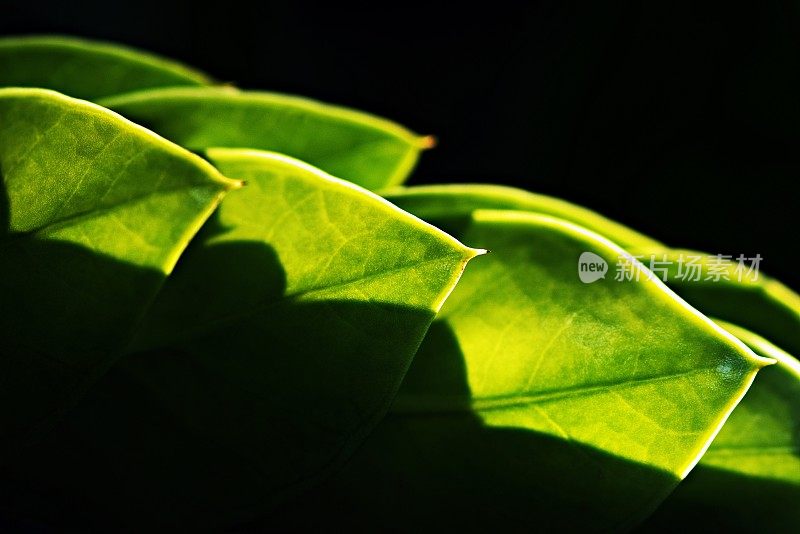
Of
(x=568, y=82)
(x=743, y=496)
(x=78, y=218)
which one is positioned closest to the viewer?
(x=78, y=218)

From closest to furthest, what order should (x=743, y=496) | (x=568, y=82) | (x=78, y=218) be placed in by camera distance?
(x=78, y=218), (x=743, y=496), (x=568, y=82)

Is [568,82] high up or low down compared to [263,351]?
up

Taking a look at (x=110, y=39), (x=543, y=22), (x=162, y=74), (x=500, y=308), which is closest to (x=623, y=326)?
(x=500, y=308)

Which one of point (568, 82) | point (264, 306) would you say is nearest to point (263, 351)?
point (264, 306)

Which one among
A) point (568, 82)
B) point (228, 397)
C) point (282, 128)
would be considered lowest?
point (228, 397)

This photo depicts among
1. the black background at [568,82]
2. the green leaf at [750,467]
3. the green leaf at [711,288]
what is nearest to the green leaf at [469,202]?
the green leaf at [711,288]

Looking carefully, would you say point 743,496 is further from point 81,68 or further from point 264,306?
point 81,68

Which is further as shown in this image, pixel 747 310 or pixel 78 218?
pixel 747 310
